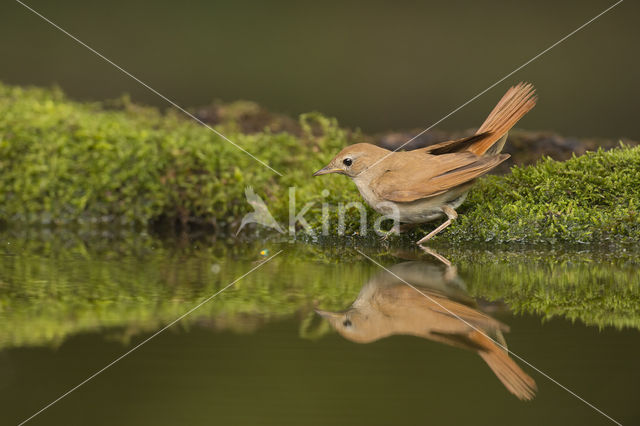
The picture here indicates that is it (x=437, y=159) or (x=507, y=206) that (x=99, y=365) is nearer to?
(x=437, y=159)

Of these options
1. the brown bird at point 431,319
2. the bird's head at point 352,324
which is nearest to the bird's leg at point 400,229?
the brown bird at point 431,319

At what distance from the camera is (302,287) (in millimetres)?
3551

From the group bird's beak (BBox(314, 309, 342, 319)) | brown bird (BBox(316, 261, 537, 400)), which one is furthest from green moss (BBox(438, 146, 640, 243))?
bird's beak (BBox(314, 309, 342, 319))

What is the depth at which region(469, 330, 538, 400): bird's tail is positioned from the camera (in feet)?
6.97

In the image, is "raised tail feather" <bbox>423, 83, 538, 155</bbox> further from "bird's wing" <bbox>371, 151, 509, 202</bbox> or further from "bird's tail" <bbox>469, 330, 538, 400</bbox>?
"bird's tail" <bbox>469, 330, 538, 400</bbox>

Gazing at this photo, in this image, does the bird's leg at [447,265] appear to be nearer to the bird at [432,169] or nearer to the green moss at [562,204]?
the bird at [432,169]

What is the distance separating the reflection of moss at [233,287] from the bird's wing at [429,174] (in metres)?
0.43

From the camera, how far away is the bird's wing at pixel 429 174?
4.50 meters

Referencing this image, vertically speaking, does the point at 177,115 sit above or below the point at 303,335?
above

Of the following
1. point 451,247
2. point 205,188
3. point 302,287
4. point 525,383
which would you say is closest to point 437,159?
point 451,247

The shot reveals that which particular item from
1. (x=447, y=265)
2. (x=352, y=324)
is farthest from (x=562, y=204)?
(x=352, y=324)

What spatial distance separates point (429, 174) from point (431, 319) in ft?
6.38

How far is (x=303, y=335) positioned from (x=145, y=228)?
3768 mm

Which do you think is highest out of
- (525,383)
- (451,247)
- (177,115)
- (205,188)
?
(177,115)
